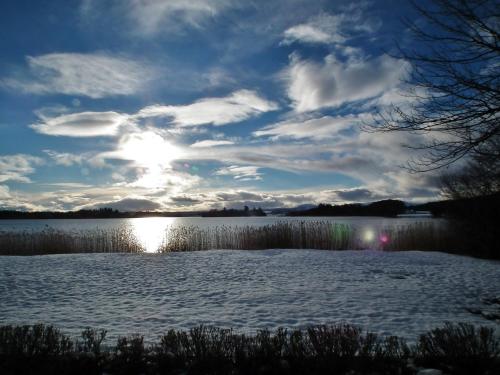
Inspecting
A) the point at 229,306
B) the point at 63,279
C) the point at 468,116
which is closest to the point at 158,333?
the point at 229,306

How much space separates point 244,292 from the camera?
9281 millimetres

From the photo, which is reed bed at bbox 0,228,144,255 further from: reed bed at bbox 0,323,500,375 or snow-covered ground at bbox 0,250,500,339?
reed bed at bbox 0,323,500,375

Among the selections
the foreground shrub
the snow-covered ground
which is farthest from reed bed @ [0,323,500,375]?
the snow-covered ground

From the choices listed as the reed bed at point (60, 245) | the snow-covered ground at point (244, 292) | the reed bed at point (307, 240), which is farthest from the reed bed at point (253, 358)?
the reed bed at point (60, 245)

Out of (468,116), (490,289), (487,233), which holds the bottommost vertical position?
(490,289)

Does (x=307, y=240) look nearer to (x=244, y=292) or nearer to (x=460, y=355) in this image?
(x=244, y=292)

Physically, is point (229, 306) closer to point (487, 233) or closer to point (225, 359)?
point (225, 359)

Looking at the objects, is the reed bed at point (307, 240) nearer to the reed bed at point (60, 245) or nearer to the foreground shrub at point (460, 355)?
the reed bed at point (60, 245)

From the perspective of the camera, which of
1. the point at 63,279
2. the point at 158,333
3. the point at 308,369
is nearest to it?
the point at 308,369

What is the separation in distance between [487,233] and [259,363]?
1774 centimetres

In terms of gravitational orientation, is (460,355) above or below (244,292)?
above

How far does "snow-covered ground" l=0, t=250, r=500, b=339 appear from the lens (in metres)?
6.76

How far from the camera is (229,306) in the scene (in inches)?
310

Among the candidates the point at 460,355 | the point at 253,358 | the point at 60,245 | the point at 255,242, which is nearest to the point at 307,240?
the point at 255,242
